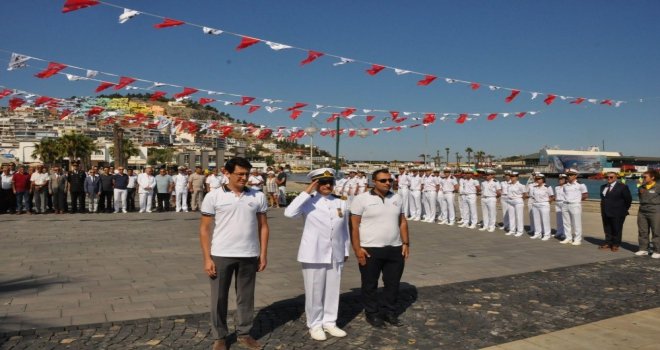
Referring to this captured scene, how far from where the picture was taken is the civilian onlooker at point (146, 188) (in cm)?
1714

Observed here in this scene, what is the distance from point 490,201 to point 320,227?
1027cm

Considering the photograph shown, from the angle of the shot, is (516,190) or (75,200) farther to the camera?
(75,200)

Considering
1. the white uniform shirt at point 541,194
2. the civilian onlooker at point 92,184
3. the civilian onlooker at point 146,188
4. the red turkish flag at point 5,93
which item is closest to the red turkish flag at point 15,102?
the red turkish flag at point 5,93

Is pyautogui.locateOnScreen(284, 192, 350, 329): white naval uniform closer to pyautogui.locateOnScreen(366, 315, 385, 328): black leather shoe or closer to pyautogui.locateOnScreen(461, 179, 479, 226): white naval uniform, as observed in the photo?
pyautogui.locateOnScreen(366, 315, 385, 328): black leather shoe

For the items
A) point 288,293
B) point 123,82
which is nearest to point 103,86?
point 123,82

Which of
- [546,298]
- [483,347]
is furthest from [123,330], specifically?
[546,298]

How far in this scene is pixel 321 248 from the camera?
4.59m

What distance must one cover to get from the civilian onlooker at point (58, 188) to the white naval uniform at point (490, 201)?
45.5 ft

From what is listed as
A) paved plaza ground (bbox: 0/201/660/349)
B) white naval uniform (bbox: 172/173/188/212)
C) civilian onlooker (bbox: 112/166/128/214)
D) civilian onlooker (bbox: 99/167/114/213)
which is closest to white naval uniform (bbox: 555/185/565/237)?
paved plaza ground (bbox: 0/201/660/349)

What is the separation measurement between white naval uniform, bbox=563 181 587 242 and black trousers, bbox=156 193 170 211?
13.5 meters

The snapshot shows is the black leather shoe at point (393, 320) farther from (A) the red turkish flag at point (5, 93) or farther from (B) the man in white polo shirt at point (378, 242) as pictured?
(A) the red turkish flag at point (5, 93)

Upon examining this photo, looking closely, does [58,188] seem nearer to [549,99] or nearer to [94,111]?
[94,111]

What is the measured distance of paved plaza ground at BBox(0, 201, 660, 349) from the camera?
466cm

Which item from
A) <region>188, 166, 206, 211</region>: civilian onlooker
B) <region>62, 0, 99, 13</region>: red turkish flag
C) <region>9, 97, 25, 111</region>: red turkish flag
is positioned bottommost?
<region>188, 166, 206, 211</region>: civilian onlooker
